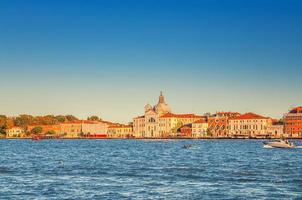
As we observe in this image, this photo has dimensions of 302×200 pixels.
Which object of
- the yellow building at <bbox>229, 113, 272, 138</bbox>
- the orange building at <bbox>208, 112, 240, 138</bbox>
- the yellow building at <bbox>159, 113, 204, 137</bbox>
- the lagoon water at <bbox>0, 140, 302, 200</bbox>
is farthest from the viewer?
the yellow building at <bbox>159, 113, 204, 137</bbox>

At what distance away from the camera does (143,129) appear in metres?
199

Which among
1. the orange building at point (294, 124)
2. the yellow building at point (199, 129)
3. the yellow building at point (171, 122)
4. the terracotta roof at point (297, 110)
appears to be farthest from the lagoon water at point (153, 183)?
the yellow building at point (171, 122)

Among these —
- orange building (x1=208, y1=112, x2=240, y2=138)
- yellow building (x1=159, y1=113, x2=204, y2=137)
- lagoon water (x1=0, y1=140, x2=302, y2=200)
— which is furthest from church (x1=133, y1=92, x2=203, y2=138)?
→ lagoon water (x1=0, y1=140, x2=302, y2=200)

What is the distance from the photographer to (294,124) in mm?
169875

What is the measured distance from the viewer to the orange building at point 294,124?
16931 centimetres

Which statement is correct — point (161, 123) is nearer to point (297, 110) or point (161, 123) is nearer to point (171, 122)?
point (171, 122)

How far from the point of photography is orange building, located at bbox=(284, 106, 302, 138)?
6666 inches

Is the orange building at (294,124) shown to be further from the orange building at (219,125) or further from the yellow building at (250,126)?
the orange building at (219,125)

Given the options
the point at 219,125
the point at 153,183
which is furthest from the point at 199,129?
the point at 153,183

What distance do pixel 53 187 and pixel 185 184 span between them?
623 centimetres

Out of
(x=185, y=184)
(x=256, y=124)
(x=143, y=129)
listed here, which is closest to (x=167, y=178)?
(x=185, y=184)

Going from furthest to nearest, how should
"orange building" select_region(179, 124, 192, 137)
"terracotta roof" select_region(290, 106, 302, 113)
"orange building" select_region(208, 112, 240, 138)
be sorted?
"orange building" select_region(179, 124, 192, 137)
"orange building" select_region(208, 112, 240, 138)
"terracotta roof" select_region(290, 106, 302, 113)

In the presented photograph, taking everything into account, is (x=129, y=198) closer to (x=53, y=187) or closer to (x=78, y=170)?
(x=53, y=187)

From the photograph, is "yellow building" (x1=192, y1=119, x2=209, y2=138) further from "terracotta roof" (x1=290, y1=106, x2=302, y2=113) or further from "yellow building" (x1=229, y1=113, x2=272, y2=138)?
"terracotta roof" (x1=290, y1=106, x2=302, y2=113)
